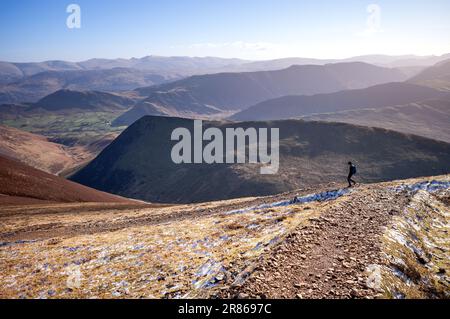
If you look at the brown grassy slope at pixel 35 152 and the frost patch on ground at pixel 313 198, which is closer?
the frost patch on ground at pixel 313 198

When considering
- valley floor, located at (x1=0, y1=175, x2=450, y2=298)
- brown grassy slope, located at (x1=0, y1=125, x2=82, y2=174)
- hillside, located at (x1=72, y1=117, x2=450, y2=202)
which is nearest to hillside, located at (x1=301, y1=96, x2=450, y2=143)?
hillside, located at (x1=72, y1=117, x2=450, y2=202)

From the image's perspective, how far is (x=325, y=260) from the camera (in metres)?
11.4

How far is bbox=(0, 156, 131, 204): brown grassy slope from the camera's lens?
50.5 metres

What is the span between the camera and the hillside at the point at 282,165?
7638 cm

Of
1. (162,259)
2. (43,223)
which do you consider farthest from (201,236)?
(43,223)

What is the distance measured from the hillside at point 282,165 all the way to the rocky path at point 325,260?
181ft

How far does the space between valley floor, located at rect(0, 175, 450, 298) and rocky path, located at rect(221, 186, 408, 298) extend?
0.04m

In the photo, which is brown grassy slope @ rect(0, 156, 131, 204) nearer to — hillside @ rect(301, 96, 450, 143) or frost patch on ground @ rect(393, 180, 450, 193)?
frost patch on ground @ rect(393, 180, 450, 193)

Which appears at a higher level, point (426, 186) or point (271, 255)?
point (426, 186)

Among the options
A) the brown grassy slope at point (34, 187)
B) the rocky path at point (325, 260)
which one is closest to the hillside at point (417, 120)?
the brown grassy slope at point (34, 187)

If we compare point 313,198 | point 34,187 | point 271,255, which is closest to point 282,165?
point 34,187

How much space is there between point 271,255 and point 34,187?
5587 cm

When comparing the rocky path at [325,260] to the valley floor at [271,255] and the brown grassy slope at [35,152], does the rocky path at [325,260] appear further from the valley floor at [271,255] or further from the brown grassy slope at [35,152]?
the brown grassy slope at [35,152]

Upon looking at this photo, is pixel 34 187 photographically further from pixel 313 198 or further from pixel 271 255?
pixel 271 255
